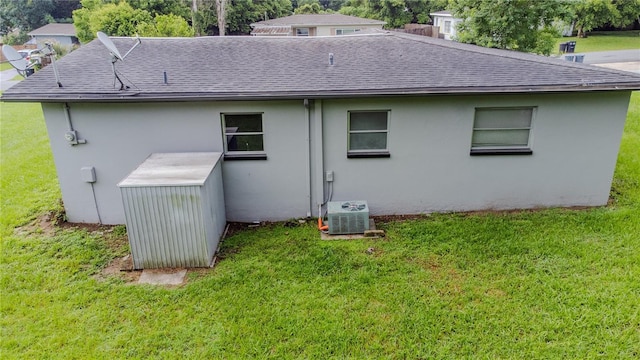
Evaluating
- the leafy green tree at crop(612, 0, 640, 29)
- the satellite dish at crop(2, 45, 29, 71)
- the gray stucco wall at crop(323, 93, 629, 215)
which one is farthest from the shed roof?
the leafy green tree at crop(612, 0, 640, 29)

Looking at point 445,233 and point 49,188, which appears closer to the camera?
point 445,233

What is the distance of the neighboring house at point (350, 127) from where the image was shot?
7.00 metres

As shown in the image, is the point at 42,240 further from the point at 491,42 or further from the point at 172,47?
the point at 491,42

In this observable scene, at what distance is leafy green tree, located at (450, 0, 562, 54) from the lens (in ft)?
41.3

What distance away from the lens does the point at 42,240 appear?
7207 mm

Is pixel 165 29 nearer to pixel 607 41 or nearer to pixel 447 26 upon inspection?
pixel 447 26

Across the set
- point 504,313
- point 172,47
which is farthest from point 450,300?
point 172,47

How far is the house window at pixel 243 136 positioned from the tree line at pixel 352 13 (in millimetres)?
9501

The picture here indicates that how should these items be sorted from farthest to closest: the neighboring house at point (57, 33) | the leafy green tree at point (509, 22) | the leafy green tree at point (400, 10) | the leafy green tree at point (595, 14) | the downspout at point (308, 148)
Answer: the neighboring house at point (57, 33) < the leafy green tree at point (400, 10) < the leafy green tree at point (595, 14) < the leafy green tree at point (509, 22) < the downspout at point (308, 148)

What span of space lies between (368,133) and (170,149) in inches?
145

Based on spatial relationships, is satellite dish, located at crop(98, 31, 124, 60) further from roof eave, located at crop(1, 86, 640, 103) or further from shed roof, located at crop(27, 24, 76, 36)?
shed roof, located at crop(27, 24, 76, 36)

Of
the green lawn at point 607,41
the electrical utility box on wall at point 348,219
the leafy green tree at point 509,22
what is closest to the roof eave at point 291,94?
the electrical utility box on wall at point 348,219

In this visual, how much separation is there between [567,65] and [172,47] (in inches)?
316

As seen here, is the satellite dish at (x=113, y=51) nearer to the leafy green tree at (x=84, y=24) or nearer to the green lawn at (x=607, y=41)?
the leafy green tree at (x=84, y=24)
